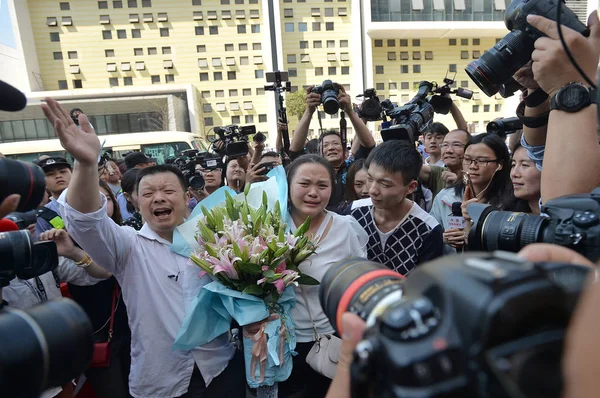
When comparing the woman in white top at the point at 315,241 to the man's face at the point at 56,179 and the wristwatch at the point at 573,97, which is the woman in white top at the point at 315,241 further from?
the man's face at the point at 56,179

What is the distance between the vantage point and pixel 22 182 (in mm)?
969

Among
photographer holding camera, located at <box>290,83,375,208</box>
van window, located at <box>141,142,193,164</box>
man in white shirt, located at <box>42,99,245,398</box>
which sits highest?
photographer holding camera, located at <box>290,83,375,208</box>

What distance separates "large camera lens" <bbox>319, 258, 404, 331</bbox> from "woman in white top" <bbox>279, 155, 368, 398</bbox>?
791 millimetres

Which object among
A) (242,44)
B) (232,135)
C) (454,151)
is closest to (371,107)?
(454,151)

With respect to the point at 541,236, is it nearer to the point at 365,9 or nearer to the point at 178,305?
the point at 178,305

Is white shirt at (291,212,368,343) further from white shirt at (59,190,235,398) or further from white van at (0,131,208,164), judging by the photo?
white van at (0,131,208,164)

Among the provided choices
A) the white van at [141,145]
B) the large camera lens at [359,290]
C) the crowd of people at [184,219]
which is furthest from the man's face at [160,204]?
the white van at [141,145]

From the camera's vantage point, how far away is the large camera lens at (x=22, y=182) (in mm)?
935

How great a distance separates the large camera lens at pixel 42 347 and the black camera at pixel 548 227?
117 cm

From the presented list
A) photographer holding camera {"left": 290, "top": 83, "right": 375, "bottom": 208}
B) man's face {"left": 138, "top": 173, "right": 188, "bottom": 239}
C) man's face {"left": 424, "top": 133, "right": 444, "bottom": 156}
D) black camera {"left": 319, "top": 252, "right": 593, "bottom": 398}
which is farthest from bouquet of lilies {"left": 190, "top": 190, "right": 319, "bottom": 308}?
man's face {"left": 424, "top": 133, "right": 444, "bottom": 156}

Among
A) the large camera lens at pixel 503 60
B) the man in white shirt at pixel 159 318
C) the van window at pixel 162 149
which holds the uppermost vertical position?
the large camera lens at pixel 503 60

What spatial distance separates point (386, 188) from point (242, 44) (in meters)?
33.4

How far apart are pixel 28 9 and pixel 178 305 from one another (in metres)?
39.9

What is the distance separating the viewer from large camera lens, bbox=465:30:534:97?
1.64 meters
